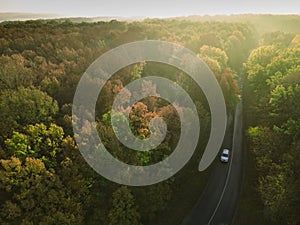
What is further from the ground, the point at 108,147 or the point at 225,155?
the point at 108,147

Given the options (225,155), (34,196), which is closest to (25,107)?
(34,196)

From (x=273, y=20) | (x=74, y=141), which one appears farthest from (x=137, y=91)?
(x=273, y=20)

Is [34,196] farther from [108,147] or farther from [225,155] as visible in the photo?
[225,155]

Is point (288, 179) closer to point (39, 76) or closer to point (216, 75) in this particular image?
point (216, 75)

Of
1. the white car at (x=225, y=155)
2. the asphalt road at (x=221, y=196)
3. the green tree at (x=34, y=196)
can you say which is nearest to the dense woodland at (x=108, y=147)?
the green tree at (x=34, y=196)

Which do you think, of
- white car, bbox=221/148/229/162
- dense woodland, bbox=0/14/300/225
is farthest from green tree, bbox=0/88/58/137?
white car, bbox=221/148/229/162

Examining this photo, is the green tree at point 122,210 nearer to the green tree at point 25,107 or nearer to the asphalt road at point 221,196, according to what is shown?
the asphalt road at point 221,196

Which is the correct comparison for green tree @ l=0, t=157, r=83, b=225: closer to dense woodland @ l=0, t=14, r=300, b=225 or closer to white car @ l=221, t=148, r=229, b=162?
dense woodland @ l=0, t=14, r=300, b=225

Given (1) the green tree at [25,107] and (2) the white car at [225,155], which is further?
(2) the white car at [225,155]
